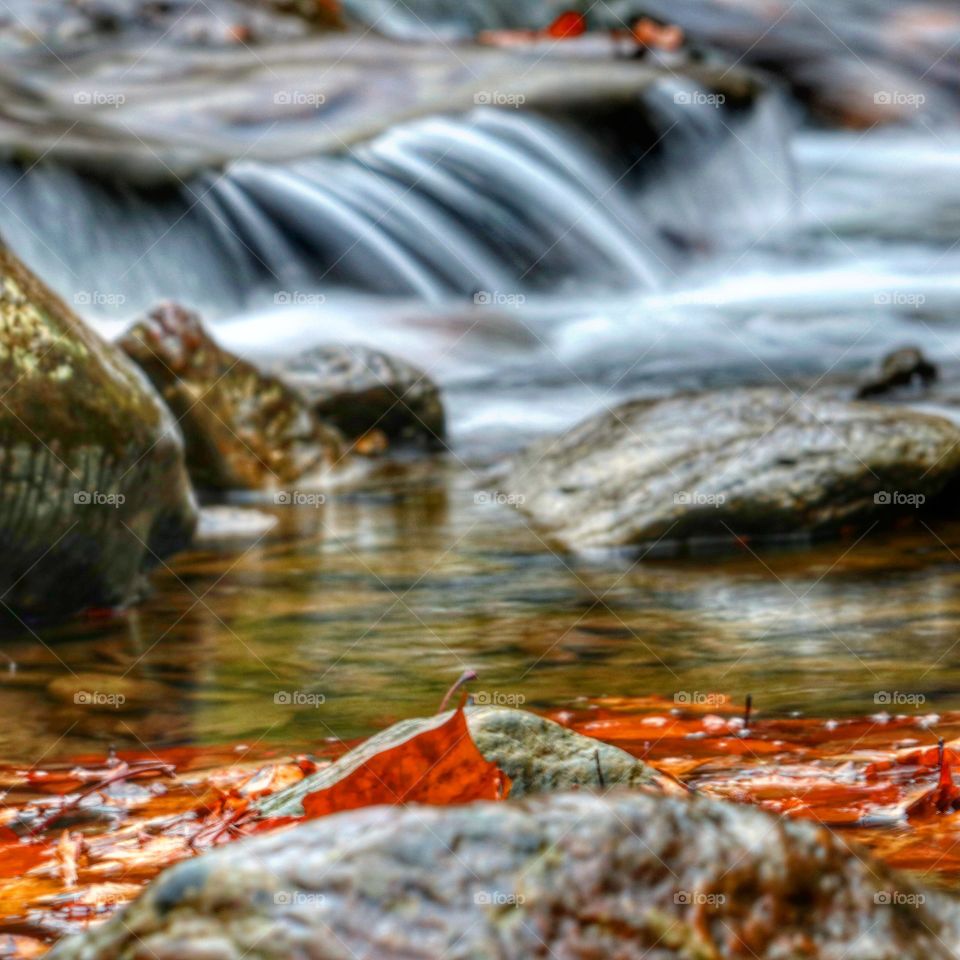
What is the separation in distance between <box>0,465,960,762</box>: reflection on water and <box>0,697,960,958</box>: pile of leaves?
0.17 metres

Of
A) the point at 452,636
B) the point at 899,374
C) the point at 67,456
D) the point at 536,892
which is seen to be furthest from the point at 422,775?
the point at 899,374

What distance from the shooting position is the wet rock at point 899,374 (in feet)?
24.5

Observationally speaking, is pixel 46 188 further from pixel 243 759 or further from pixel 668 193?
pixel 243 759

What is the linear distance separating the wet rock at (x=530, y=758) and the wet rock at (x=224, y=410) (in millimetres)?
3798

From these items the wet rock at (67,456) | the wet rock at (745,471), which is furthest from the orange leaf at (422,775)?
the wet rock at (745,471)

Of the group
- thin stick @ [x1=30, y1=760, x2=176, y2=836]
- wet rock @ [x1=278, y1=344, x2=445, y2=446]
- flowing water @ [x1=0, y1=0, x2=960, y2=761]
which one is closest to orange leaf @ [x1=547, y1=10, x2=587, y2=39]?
flowing water @ [x1=0, y1=0, x2=960, y2=761]

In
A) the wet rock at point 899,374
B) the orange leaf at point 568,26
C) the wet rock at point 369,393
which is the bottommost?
the wet rock at point 899,374

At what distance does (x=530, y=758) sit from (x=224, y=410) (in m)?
4.22

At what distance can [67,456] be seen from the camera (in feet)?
14.0

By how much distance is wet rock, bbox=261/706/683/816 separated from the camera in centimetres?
232

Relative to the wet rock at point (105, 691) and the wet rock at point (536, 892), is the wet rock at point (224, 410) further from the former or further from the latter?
the wet rock at point (536, 892)

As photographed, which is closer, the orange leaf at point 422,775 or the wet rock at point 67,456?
the orange leaf at point 422,775

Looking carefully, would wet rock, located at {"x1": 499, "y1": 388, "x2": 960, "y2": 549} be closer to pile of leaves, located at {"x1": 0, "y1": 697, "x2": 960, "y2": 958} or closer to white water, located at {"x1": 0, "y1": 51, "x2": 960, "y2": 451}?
white water, located at {"x1": 0, "y1": 51, "x2": 960, "y2": 451}

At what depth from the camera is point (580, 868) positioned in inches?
62.9
